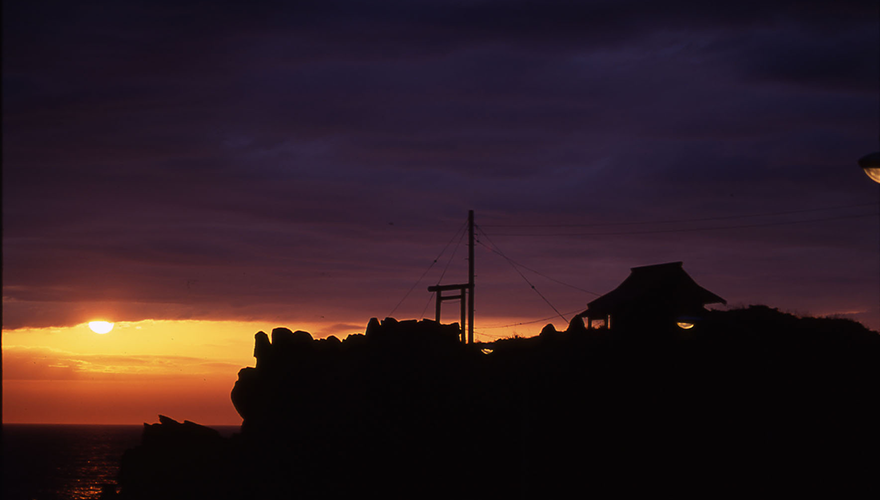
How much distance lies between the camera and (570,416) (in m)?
28.6

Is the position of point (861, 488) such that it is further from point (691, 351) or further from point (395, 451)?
point (395, 451)

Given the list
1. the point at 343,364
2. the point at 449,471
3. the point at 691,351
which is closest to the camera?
the point at 691,351

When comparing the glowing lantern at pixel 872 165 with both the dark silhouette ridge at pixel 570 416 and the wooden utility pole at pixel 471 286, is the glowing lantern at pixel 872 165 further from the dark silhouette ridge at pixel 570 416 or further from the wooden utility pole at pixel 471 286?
the wooden utility pole at pixel 471 286

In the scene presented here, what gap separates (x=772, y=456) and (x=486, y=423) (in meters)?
11.7

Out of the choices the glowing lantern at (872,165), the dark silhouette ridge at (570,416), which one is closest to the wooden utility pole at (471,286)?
the dark silhouette ridge at (570,416)

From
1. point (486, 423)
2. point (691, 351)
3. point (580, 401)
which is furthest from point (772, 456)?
point (486, 423)

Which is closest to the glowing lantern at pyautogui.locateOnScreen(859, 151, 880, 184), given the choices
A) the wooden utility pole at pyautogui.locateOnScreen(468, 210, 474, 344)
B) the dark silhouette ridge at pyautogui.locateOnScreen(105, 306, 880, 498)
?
the dark silhouette ridge at pyautogui.locateOnScreen(105, 306, 880, 498)

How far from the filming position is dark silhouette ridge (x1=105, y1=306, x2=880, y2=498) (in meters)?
25.0

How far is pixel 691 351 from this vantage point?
28016 mm

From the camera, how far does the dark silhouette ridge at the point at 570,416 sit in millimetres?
24984

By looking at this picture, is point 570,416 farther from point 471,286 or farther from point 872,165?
point 872,165

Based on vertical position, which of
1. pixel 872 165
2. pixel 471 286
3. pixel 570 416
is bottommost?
pixel 570 416

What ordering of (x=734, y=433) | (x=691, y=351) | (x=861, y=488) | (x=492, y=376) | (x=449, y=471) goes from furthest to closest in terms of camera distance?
(x=492, y=376) → (x=449, y=471) → (x=691, y=351) → (x=734, y=433) → (x=861, y=488)

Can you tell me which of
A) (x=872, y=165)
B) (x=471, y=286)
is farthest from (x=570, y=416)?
(x=872, y=165)
